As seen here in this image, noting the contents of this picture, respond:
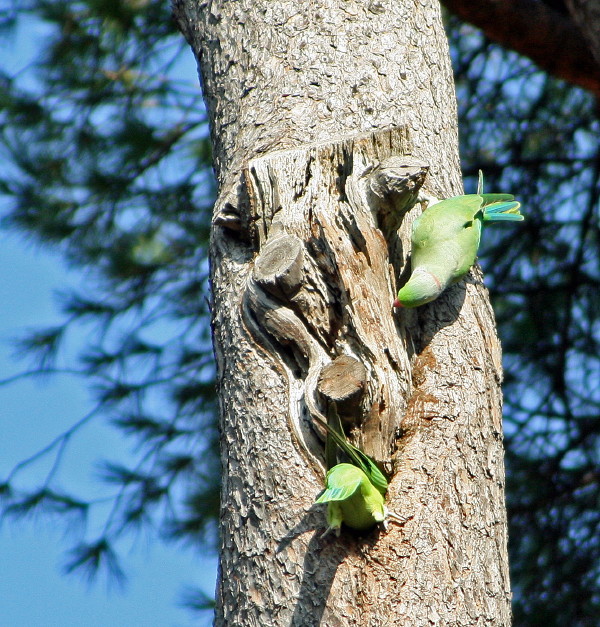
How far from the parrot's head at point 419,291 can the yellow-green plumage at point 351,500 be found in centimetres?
33

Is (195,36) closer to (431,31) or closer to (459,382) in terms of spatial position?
(431,31)

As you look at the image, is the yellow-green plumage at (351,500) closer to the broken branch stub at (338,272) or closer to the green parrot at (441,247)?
the broken branch stub at (338,272)

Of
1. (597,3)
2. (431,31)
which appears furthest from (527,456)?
(431,31)

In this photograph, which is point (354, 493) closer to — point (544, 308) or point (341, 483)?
point (341, 483)

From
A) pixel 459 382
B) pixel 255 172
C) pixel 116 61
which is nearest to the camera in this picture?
pixel 459 382

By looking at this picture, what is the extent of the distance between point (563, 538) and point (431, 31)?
2.76 meters

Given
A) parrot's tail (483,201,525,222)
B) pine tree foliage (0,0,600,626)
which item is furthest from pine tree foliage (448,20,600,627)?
parrot's tail (483,201,525,222)

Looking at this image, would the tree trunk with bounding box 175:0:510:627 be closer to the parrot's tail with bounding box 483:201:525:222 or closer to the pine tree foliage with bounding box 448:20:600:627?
the parrot's tail with bounding box 483:201:525:222

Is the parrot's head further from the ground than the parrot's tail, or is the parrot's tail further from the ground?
the parrot's tail

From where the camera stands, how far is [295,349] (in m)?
1.40

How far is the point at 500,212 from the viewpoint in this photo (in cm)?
170

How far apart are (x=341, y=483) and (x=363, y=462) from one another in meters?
0.09

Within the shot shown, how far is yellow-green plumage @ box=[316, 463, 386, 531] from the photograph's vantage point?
1.19 meters

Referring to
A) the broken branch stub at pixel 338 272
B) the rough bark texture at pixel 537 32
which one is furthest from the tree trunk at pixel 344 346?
the rough bark texture at pixel 537 32
